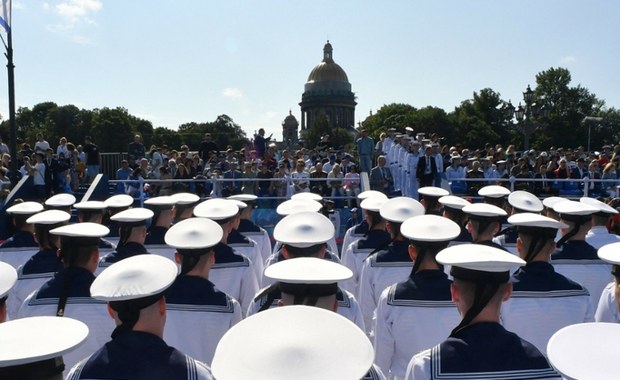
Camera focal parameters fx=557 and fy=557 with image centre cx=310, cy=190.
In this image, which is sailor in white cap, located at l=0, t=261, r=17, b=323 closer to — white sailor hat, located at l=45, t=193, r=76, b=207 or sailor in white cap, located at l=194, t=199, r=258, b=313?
sailor in white cap, located at l=194, t=199, r=258, b=313

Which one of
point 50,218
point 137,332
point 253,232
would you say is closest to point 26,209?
point 50,218

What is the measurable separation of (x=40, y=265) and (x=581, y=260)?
15.5 ft

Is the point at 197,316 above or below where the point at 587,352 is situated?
below

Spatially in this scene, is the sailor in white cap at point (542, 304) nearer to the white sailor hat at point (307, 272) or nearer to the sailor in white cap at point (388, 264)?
the sailor in white cap at point (388, 264)

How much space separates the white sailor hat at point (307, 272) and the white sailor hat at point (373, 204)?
3030mm

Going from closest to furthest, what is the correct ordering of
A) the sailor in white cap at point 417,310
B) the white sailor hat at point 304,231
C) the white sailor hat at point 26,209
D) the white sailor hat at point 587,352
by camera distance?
the white sailor hat at point 587,352, the sailor in white cap at point 417,310, the white sailor hat at point 304,231, the white sailor hat at point 26,209

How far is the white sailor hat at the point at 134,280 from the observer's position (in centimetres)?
249

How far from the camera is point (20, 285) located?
15.4 feet

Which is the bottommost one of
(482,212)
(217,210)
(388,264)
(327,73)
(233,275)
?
(233,275)

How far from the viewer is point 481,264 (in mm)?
2537

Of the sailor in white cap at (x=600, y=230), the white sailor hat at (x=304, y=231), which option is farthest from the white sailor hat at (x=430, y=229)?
the sailor in white cap at (x=600, y=230)

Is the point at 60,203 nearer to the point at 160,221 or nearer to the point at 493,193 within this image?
the point at 160,221

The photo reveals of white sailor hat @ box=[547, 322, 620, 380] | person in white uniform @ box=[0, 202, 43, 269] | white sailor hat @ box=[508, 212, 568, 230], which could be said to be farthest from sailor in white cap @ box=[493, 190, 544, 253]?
person in white uniform @ box=[0, 202, 43, 269]

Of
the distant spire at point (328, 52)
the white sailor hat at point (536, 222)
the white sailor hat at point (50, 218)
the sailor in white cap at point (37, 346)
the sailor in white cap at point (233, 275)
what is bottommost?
the sailor in white cap at point (233, 275)
